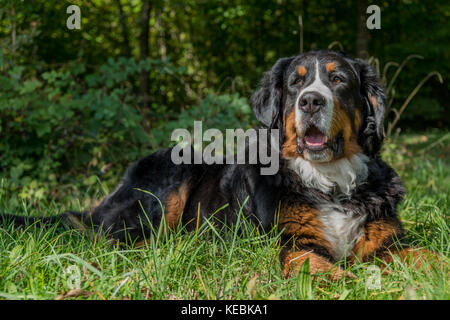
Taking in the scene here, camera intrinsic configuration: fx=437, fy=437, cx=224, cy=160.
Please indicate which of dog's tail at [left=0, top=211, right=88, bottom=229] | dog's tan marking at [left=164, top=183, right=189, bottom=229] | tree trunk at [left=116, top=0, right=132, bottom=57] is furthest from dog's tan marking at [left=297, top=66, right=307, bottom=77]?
tree trunk at [left=116, top=0, right=132, bottom=57]

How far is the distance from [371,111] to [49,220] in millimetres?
2395

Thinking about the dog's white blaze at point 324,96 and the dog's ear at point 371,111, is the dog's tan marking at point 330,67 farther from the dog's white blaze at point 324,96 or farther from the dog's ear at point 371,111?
the dog's ear at point 371,111

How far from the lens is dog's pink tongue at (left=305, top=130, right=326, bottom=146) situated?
271 cm

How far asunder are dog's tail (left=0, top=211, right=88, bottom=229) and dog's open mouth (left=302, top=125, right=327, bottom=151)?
1.69 m

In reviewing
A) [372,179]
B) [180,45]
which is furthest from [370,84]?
[180,45]

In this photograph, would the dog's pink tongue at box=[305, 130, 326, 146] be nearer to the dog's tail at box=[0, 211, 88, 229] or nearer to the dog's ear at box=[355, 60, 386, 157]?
the dog's ear at box=[355, 60, 386, 157]

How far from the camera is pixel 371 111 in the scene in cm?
295

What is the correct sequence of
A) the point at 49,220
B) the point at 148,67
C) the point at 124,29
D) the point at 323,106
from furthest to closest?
the point at 124,29 < the point at 148,67 < the point at 49,220 < the point at 323,106

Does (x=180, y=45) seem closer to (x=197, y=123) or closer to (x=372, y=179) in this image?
(x=197, y=123)

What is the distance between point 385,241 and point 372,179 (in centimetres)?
42

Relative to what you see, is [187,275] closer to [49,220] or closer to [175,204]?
[175,204]

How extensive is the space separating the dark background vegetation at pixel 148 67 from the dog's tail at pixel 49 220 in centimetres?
165

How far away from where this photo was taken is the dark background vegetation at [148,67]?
17.1 feet

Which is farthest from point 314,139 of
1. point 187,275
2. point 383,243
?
point 187,275
